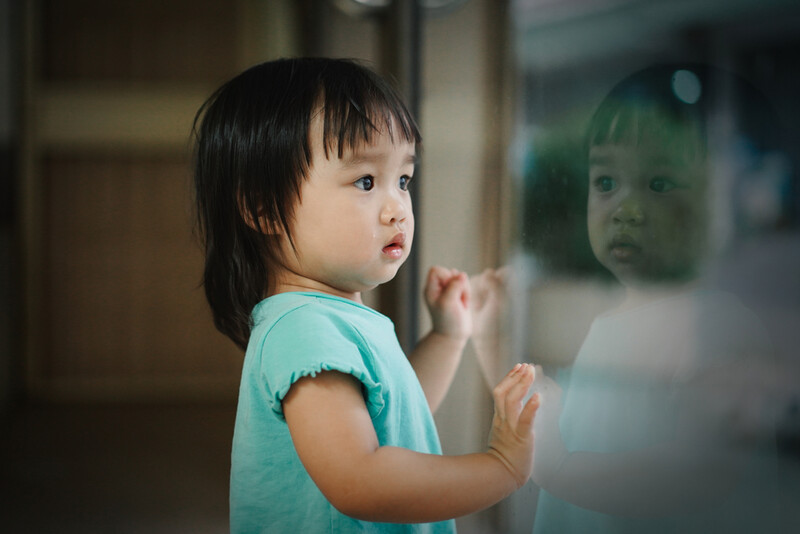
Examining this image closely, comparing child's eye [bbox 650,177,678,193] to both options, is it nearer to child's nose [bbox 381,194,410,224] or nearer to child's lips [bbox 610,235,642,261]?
child's lips [bbox 610,235,642,261]

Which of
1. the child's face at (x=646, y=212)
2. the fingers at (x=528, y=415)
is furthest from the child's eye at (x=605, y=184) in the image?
the fingers at (x=528, y=415)

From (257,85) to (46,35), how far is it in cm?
133

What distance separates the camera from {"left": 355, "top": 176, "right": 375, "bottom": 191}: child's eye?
0.34 m

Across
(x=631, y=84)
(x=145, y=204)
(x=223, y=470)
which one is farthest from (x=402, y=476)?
(x=145, y=204)

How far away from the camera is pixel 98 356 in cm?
144

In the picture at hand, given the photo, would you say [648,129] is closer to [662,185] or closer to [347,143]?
[662,185]

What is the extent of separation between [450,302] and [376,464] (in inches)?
7.0

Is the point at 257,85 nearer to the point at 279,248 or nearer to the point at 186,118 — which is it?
the point at 279,248

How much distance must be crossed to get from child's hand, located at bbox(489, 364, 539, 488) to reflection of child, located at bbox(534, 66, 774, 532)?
30 millimetres

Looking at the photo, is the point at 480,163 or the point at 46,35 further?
the point at 46,35

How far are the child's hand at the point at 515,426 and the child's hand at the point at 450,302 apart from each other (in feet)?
0.43

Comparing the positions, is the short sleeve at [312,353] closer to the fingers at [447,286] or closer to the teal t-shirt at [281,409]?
the teal t-shirt at [281,409]

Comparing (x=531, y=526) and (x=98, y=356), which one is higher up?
(x=531, y=526)

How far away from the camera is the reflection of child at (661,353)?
0.25m
